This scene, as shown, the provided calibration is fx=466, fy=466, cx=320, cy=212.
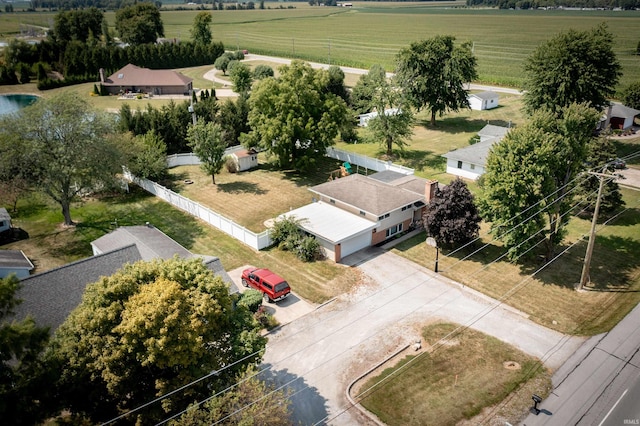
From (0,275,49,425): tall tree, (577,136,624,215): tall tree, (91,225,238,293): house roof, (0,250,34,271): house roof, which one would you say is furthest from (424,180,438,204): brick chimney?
(0,250,34,271): house roof

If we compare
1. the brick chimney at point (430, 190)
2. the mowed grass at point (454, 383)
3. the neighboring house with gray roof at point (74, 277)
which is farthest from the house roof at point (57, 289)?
the brick chimney at point (430, 190)

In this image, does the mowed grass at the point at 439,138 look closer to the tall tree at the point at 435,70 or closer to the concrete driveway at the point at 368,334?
the tall tree at the point at 435,70

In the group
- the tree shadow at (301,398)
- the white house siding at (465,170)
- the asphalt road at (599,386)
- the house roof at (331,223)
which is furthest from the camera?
the white house siding at (465,170)

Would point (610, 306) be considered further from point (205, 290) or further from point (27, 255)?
point (27, 255)

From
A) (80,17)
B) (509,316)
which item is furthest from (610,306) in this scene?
(80,17)

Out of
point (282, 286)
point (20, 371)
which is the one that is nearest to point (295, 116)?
point (282, 286)

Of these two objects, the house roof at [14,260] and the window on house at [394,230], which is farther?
the window on house at [394,230]
